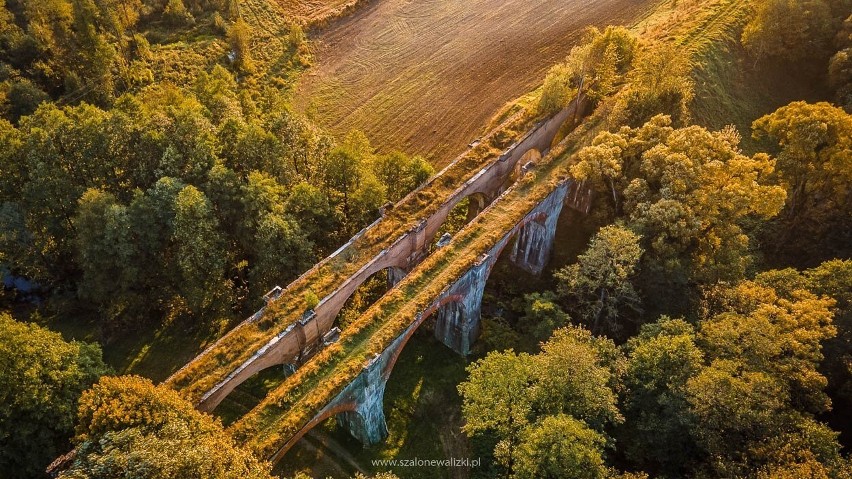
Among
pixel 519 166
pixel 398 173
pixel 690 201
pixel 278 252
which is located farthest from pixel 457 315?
pixel 690 201

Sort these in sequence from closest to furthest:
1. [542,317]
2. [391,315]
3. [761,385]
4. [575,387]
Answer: [761,385], [575,387], [391,315], [542,317]

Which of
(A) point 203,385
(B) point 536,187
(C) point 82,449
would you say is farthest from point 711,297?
(C) point 82,449

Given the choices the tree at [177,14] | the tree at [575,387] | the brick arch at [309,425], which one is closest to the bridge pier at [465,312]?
the tree at [575,387]

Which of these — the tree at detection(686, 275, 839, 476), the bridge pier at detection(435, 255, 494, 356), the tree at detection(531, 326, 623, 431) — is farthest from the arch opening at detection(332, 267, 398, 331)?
the tree at detection(686, 275, 839, 476)

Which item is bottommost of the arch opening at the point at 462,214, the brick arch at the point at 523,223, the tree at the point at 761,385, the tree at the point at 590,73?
the tree at the point at 761,385

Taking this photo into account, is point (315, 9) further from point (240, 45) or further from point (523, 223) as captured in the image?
point (523, 223)

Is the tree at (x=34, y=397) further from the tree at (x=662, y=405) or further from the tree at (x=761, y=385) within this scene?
the tree at (x=761, y=385)

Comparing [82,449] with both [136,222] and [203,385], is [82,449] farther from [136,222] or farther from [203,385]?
[136,222]
